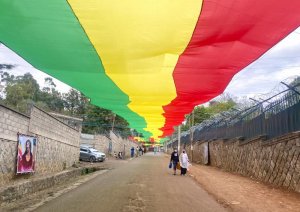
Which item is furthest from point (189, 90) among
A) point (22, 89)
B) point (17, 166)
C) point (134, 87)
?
point (22, 89)

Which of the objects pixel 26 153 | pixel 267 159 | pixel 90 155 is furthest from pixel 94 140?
pixel 267 159

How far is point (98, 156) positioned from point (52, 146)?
1787 cm

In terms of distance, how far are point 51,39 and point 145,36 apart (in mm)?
Result: 1754

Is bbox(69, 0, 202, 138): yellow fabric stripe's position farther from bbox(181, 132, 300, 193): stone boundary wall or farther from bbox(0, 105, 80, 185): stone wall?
bbox(181, 132, 300, 193): stone boundary wall

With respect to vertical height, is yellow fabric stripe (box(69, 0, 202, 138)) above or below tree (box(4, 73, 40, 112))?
below

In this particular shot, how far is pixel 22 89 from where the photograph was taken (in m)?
59.6

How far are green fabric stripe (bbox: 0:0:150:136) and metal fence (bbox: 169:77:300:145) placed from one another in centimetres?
747

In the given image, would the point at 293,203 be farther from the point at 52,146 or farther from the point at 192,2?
the point at 52,146

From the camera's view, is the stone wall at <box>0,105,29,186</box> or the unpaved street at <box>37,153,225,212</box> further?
the stone wall at <box>0,105,29,186</box>

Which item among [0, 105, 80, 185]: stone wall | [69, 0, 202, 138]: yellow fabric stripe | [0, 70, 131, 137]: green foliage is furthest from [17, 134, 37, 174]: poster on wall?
[0, 70, 131, 137]: green foliage

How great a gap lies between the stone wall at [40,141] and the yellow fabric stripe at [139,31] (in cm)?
647

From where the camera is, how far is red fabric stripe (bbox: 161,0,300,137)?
579 cm

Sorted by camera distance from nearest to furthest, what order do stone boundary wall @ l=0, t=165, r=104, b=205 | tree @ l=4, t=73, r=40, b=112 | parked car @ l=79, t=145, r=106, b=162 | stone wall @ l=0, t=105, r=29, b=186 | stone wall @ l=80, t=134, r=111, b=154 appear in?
stone boundary wall @ l=0, t=165, r=104, b=205, stone wall @ l=0, t=105, r=29, b=186, parked car @ l=79, t=145, r=106, b=162, stone wall @ l=80, t=134, r=111, b=154, tree @ l=4, t=73, r=40, b=112

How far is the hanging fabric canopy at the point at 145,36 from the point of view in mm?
5891
